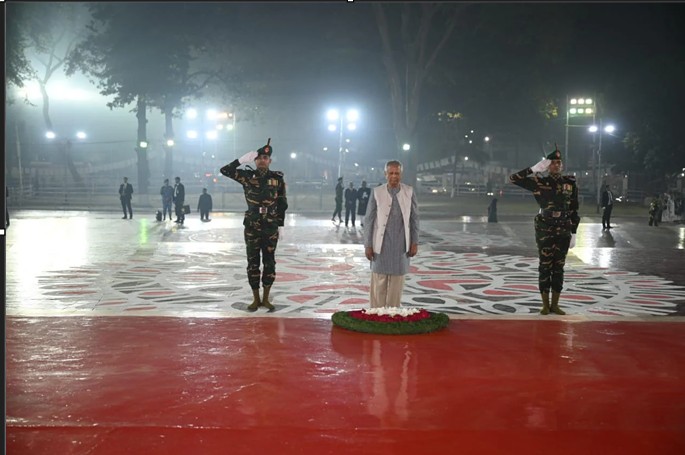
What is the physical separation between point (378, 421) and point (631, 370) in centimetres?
248

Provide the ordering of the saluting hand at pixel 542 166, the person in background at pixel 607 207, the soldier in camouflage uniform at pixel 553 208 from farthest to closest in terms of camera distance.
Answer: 1. the person in background at pixel 607 207
2. the soldier in camouflage uniform at pixel 553 208
3. the saluting hand at pixel 542 166

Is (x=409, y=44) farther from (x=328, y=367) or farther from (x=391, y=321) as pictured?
(x=328, y=367)

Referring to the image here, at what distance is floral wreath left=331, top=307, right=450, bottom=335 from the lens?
7150mm

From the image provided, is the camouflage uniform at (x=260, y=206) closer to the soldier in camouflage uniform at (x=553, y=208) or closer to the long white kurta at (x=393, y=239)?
the long white kurta at (x=393, y=239)

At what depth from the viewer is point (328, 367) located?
234 inches

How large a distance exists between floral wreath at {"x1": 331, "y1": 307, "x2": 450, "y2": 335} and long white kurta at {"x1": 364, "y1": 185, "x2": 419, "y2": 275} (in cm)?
42

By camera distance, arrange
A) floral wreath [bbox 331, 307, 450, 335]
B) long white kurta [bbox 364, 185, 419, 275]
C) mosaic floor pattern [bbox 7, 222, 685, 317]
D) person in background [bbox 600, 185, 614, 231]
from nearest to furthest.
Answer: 1. floral wreath [bbox 331, 307, 450, 335]
2. long white kurta [bbox 364, 185, 419, 275]
3. mosaic floor pattern [bbox 7, 222, 685, 317]
4. person in background [bbox 600, 185, 614, 231]

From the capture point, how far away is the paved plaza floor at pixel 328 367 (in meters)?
4.40

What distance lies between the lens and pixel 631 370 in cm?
600

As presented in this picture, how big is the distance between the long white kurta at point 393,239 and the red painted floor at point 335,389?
81cm

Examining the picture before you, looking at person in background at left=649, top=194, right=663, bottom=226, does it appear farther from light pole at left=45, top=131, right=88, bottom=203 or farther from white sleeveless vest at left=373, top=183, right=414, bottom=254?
light pole at left=45, top=131, right=88, bottom=203

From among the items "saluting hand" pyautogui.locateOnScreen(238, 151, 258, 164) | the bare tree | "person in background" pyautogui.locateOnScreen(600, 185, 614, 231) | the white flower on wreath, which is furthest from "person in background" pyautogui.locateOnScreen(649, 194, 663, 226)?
"saluting hand" pyautogui.locateOnScreen(238, 151, 258, 164)

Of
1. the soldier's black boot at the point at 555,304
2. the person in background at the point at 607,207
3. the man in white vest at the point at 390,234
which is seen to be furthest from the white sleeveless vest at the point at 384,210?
the person in background at the point at 607,207

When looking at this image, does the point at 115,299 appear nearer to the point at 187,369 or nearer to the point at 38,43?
the point at 187,369
